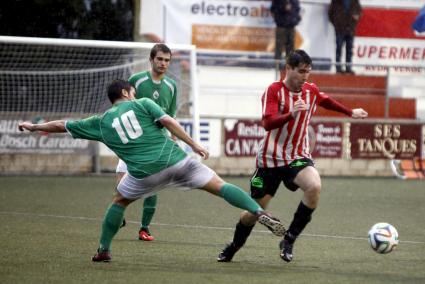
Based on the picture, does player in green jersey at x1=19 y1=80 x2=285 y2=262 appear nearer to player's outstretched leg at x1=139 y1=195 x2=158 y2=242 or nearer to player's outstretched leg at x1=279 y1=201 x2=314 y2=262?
player's outstretched leg at x1=279 y1=201 x2=314 y2=262

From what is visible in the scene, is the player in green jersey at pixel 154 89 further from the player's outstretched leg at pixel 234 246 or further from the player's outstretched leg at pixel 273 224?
the player's outstretched leg at pixel 273 224

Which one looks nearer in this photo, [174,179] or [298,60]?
[174,179]

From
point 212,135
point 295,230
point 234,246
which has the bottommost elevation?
point 212,135

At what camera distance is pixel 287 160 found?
8.71 meters

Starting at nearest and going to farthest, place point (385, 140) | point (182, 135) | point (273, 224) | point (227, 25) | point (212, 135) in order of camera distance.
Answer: point (273, 224), point (182, 135), point (212, 135), point (385, 140), point (227, 25)

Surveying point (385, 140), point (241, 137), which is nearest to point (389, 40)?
point (385, 140)

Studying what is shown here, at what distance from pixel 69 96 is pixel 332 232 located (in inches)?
342

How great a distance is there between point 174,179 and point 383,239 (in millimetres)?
1744

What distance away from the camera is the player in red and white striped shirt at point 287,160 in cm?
859

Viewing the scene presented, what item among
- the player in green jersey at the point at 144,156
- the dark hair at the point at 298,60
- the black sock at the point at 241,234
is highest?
the dark hair at the point at 298,60

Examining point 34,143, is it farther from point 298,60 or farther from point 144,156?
point 298,60

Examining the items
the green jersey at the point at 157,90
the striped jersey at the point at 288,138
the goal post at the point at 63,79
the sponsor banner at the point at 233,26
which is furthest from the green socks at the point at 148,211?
the sponsor banner at the point at 233,26

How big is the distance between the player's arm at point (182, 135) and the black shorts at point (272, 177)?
2.77 ft

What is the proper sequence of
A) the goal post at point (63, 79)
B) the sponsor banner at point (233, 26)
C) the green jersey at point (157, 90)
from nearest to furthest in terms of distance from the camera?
the green jersey at point (157, 90), the goal post at point (63, 79), the sponsor banner at point (233, 26)
